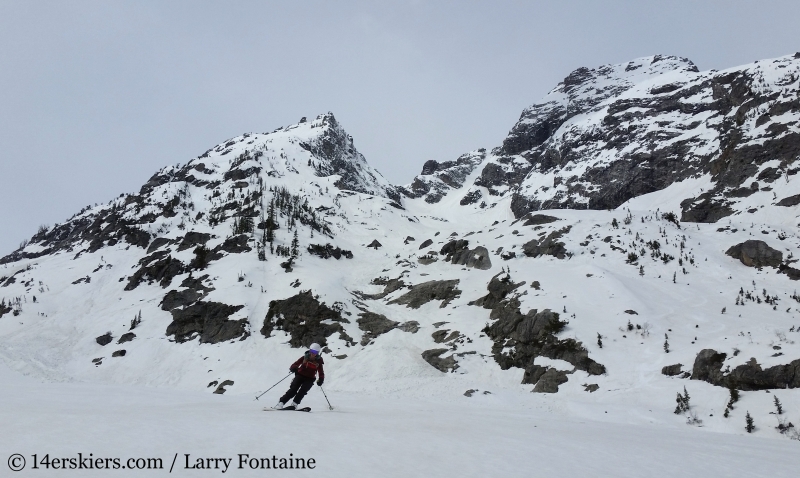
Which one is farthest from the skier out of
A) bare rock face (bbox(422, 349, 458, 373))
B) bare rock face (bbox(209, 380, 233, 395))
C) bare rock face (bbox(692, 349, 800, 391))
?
bare rock face (bbox(209, 380, 233, 395))

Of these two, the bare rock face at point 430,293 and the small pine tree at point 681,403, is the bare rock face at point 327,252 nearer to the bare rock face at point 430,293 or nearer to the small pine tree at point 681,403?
the bare rock face at point 430,293

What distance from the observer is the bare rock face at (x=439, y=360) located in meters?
22.5

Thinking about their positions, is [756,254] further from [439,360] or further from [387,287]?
[387,287]

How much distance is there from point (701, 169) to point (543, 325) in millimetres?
45767

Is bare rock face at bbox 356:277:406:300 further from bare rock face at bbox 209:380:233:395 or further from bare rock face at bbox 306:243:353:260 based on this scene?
bare rock face at bbox 209:380:233:395

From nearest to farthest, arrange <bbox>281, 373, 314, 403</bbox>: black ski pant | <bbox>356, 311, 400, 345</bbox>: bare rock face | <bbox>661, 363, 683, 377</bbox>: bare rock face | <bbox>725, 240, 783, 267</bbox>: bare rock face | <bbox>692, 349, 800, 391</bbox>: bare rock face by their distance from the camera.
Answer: <bbox>281, 373, 314, 403</bbox>: black ski pant, <bbox>692, 349, 800, 391</bbox>: bare rock face, <bbox>661, 363, 683, 377</bbox>: bare rock face, <bbox>725, 240, 783, 267</bbox>: bare rock face, <bbox>356, 311, 400, 345</bbox>: bare rock face

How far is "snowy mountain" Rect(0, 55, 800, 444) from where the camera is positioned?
17969mm

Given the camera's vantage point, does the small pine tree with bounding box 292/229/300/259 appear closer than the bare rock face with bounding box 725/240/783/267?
No

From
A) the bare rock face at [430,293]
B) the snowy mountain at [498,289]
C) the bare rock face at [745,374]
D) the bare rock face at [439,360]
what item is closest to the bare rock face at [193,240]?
the snowy mountain at [498,289]

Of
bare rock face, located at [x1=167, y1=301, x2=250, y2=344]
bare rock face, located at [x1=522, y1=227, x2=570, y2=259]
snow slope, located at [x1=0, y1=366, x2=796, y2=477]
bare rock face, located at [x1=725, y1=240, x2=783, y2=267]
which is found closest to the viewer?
snow slope, located at [x1=0, y1=366, x2=796, y2=477]

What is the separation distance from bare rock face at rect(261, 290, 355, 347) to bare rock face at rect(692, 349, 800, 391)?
1904 cm

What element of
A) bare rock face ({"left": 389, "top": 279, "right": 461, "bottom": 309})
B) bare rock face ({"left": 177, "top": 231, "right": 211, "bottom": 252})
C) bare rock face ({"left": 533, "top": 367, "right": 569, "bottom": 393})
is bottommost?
bare rock face ({"left": 533, "top": 367, "right": 569, "bottom": 393})

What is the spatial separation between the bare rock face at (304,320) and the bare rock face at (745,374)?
19036mm

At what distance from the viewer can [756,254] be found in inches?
1002
